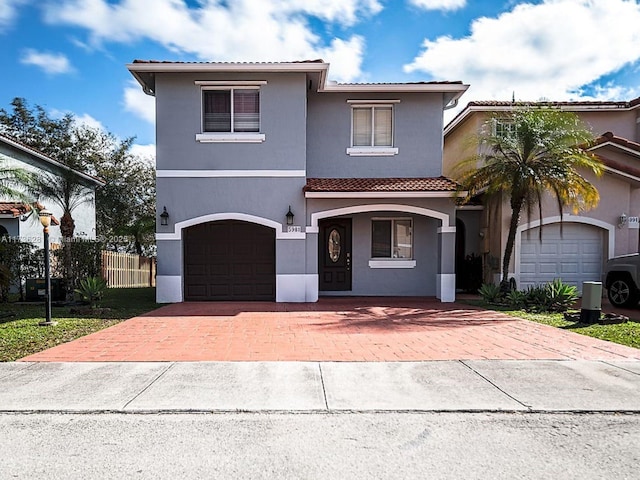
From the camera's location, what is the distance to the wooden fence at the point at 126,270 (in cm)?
1834

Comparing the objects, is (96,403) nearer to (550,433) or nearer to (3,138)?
(550,433)

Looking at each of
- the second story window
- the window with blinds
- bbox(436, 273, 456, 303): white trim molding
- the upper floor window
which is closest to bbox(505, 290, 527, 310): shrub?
bbox(436, 273, 456, 303): white trim molding

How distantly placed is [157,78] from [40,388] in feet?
31.4

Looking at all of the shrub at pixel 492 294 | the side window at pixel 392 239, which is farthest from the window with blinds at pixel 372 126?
the shrub at pixel 492 294

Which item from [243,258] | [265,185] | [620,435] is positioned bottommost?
[620,435]

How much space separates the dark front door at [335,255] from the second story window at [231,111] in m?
3.93

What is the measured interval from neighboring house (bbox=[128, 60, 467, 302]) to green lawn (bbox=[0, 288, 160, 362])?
4.58ft

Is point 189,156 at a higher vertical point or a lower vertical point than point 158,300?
higher

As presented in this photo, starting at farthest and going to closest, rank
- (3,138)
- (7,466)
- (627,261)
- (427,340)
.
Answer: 1. (3,138)
2. (627,261)
3. (427,340)
4. (7,466)

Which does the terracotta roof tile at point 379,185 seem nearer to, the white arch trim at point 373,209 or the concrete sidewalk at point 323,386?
the white arch trim at point 373,209

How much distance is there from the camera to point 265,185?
12688 millimetres

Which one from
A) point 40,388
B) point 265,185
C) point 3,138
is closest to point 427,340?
point 40,388

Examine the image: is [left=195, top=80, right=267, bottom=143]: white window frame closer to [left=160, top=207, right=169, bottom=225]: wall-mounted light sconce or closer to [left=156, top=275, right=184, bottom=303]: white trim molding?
[left=160, top=207, right=169, bottom=225]: wall-mounted light sconce

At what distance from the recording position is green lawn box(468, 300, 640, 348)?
26.0 ft
